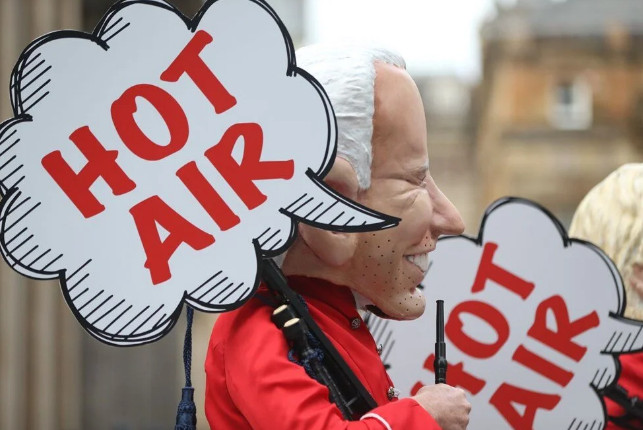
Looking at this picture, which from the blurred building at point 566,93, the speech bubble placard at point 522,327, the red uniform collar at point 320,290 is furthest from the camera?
the blurred building at point 566,93

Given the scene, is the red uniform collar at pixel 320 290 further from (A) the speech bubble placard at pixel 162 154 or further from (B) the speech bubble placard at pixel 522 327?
(B) the speech bubble placard at pixel 522 327

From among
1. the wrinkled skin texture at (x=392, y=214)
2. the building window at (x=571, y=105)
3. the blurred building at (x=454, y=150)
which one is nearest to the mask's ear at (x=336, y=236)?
the wrinkled skin texture at (x=392, y=214)

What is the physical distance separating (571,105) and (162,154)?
2234 cm

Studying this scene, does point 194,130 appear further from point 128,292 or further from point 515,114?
point 515,114

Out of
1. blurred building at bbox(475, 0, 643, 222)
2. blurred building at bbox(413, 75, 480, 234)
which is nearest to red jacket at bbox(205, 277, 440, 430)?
blurred building at bbox(475, 0, 643, 222)

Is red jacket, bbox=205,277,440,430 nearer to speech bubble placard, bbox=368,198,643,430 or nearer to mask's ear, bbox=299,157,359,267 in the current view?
mask's ear, bbox=299,157,359,267

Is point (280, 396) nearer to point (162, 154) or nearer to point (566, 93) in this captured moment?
point (162, 154)

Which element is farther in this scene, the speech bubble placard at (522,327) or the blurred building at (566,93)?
the blurred building at (566,93)

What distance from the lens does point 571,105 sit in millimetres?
23516

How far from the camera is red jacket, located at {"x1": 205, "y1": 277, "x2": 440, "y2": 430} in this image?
1.83m

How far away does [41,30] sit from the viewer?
9438 millimetres

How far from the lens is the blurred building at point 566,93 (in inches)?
891

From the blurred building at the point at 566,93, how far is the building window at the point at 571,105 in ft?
0.06

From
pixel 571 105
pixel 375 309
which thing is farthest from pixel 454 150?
pixel 375 309
